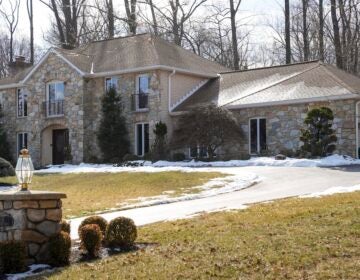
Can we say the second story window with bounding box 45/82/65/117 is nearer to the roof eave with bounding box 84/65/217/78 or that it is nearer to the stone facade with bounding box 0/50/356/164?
the stone facade with bounding box 0/50/356/164

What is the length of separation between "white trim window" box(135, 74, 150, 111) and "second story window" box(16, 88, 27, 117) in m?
8.35

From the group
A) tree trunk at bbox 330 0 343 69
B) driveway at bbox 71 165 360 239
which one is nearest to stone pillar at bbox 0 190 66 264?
driveway at bbox 71 165 360 239

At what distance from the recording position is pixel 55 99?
3375 cm

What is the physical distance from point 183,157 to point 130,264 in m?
20.7

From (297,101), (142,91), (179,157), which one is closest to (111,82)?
(142,91)

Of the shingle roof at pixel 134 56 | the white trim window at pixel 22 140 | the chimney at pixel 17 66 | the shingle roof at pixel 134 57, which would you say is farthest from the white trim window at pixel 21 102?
the chimney at pixel 17 66

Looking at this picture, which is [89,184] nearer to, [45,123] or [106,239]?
[106,239]

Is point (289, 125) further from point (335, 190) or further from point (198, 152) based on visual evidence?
point (335, 190)

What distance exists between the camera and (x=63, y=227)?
883 cm

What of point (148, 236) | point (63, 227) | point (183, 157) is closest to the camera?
point (63, 227)

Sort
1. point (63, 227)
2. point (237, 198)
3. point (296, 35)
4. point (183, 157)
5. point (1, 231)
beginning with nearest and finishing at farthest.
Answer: point (1, 231)
point (63, 227)
point (237, 198)
point (183, 157)
point (296, 35)

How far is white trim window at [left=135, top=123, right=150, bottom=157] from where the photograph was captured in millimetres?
30719

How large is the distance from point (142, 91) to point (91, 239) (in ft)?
75.4

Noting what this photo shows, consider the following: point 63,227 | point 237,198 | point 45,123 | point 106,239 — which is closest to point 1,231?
point 63,227
